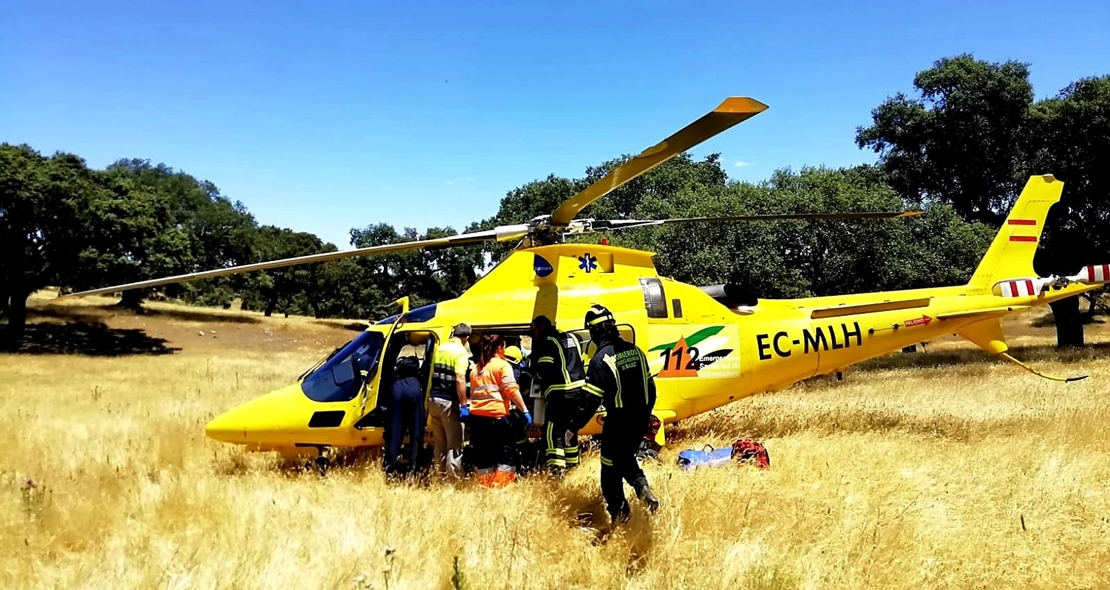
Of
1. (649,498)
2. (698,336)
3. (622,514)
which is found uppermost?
(698,336)

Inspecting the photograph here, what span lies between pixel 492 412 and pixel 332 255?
2321 mm

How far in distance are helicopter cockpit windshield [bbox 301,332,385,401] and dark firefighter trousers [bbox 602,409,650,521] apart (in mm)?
3494

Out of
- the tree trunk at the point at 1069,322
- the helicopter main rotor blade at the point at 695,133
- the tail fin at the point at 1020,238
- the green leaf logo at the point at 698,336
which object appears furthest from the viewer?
the tree trunk at the point at 1069,322

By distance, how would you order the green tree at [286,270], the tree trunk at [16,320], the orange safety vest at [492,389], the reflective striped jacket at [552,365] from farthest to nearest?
the green tree at [286,270]
the tree trunk at [16,320]
the orange safety vest at [492,389]
the reflective striped jacket at [552,365]

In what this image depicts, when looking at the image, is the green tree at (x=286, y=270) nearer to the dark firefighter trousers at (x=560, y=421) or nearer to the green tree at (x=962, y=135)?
the green tree at (x=962, y=135)

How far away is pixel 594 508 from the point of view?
6547mm

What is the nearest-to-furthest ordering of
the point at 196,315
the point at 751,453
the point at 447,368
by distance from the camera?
the point at 447,368 < the point at 751,453 < the point at 196,315

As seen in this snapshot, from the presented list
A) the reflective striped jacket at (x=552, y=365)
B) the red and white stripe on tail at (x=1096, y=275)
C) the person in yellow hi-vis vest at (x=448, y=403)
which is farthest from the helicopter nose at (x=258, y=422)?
the red and white stripe on tail at (x=1096, y=275)

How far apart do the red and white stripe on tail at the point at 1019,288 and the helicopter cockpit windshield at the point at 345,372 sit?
930cm

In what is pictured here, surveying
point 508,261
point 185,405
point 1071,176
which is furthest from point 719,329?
point 1071,176

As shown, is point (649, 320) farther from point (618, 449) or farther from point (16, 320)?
point (16, 320)

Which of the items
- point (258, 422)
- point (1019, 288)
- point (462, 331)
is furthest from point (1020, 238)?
point (258, 422)

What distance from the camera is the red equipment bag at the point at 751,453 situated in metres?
7.95

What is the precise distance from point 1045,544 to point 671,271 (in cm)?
1668
